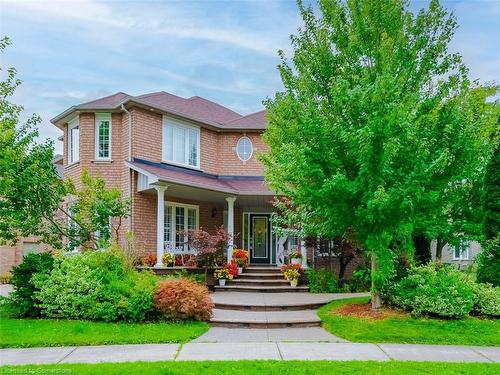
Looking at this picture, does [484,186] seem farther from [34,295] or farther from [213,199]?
[34,295]

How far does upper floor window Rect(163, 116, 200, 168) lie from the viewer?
17141mm

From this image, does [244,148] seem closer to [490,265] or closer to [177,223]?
[177,223]

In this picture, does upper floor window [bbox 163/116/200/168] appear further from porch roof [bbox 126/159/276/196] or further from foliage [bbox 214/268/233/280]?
foliage [bbox 214/268/233/280]

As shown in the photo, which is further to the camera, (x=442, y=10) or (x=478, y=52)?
(x=478, y=52)

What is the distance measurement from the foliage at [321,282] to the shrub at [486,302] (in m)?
5.32

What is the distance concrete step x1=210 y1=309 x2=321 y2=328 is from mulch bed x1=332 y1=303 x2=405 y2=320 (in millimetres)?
719

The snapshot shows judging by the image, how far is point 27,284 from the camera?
10.6 meters

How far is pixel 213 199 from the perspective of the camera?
725 inches

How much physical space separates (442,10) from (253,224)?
11296mm

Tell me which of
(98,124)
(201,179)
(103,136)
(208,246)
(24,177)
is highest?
(98,124)

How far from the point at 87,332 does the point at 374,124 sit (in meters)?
7.22

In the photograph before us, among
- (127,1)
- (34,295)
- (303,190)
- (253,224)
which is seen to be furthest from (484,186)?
(34,295)

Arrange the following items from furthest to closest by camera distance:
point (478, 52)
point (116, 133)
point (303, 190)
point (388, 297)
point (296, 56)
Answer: point (116, 133)
point (478, 52)
point (296, 56)
point (388, 297)
point (303, 190)

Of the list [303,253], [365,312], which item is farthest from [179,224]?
[365,312]
